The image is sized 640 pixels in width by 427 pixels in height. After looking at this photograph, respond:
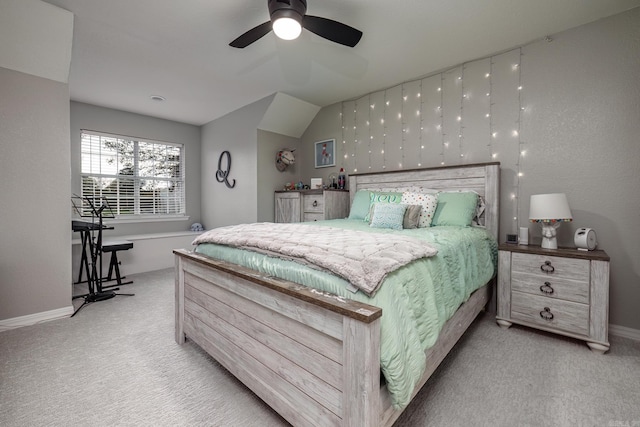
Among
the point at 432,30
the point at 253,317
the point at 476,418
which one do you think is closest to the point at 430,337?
the point at 476,418

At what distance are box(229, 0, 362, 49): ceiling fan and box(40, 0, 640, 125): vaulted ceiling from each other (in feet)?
0.81

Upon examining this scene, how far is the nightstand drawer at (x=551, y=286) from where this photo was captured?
200cm

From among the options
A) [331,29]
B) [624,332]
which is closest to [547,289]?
[624,332]

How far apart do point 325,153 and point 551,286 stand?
313 cm

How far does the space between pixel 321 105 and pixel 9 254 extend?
153 inches

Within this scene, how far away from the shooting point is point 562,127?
95.3 inches

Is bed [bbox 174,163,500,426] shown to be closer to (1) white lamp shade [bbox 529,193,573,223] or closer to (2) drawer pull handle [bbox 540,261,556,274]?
(2) drawer pull handle [bbox 540,261,556,274]

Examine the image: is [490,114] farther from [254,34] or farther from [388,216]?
[254,34]

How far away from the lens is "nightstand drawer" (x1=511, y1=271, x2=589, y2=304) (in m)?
2.00

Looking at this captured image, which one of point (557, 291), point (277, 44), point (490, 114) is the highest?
point (277, 44)

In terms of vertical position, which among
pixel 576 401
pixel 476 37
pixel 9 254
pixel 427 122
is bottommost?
pixel 576 401

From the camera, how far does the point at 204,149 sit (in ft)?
17.2

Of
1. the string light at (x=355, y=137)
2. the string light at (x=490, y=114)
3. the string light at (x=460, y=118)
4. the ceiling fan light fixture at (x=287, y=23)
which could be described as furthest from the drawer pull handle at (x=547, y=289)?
the ceiling fan light fixture at (x=287, y=23)

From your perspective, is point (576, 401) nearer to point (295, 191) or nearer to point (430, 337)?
point (430, 337)
